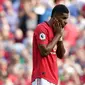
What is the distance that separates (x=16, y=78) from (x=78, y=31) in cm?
235

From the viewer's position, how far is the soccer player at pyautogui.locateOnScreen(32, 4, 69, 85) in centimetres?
577

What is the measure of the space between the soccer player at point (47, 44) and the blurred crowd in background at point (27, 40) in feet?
13.8

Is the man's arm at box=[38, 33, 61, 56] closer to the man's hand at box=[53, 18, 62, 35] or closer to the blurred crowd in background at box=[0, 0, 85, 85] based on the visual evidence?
the man's hand at box=[53, 18, 62, 35]

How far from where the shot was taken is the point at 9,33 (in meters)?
11.5

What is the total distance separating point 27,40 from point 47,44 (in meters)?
5.53

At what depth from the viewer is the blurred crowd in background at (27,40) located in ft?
33.9

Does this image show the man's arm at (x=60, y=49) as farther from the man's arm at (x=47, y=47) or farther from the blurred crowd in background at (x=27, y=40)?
the blurred crowd in background at (x=27, y=40)

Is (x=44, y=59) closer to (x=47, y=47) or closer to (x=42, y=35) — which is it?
(x=47, y=47)

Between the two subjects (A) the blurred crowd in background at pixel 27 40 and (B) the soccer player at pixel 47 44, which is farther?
(A) the blurred crowd in background at pixel 27 40

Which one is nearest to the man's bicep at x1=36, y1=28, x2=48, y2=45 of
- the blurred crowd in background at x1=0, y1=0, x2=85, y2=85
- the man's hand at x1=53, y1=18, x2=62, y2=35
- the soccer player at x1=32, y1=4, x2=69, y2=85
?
the soccer player at x1=32, y1=4, x2=69, y2=85

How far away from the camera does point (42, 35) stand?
577cm

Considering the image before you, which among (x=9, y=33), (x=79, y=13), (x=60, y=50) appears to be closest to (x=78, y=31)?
(x=79, y=13)

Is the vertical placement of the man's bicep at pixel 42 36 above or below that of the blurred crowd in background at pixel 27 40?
above

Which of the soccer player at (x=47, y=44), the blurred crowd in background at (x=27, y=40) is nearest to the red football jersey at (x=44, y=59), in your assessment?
the soccer player at (x=47, y=44)
